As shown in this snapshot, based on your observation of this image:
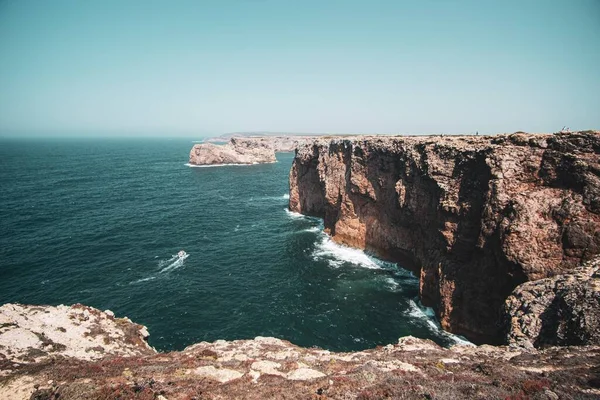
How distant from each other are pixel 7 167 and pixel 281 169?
13119 cm

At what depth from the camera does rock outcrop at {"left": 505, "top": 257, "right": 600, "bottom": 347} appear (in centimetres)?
1941

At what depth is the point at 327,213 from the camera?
223 ft

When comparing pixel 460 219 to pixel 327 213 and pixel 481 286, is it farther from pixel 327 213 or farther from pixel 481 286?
pixel 327 213

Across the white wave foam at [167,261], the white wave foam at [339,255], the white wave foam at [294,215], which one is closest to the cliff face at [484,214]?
the white wave foam at [339,255]

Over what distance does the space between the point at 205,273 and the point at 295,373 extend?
3476 centimetres

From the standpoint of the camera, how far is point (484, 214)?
3139 centimetres

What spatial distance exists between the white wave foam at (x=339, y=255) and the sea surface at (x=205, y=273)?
191mm

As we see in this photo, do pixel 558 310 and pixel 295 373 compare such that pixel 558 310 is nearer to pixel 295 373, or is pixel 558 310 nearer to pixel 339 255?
pixel 295 373

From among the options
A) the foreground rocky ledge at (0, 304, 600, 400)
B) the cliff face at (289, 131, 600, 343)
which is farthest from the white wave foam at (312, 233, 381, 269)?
the foreground rocky ledge at (0, 304, 600, 400)

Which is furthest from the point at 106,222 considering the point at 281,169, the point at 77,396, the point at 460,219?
the point at 281,169

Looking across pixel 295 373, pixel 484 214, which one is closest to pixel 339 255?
pixel 484 214

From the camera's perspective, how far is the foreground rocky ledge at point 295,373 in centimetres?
1396

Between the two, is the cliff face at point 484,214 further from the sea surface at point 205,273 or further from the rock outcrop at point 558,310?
the sea surface at point 205,273

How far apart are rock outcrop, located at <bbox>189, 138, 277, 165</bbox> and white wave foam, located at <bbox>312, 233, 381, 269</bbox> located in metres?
135
